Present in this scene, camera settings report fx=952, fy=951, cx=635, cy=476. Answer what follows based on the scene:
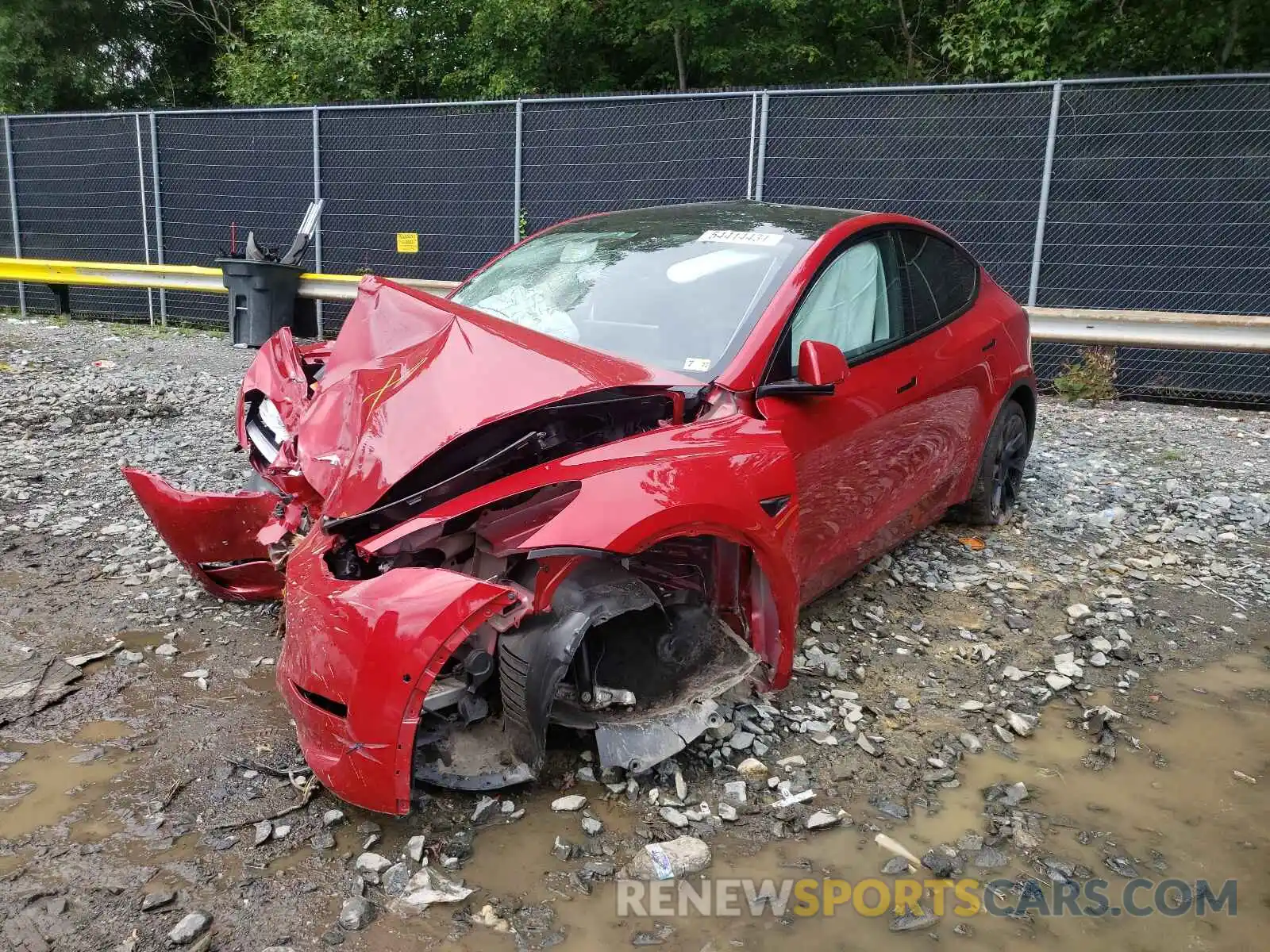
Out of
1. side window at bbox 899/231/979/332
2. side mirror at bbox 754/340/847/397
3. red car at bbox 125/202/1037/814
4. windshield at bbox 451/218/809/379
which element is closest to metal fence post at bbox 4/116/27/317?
red car at bbox 125/202/1037/814

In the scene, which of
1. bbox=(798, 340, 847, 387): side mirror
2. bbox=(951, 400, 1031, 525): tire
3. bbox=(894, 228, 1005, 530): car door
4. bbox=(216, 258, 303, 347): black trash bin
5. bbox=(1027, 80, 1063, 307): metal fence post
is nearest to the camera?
bbox=(798, 340, 847, 387): side mirror

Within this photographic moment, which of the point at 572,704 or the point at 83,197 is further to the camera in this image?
the point at 83,197

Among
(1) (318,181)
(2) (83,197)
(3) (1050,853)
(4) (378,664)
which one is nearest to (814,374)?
(3) (1050,853)

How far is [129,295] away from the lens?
11953 millimetres

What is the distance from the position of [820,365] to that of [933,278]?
1537mm

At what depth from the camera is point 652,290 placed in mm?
3561

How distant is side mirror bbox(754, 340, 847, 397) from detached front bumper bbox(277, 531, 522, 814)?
125 centimetres

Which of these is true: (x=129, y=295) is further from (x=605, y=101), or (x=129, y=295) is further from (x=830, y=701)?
(x=830, y=701)

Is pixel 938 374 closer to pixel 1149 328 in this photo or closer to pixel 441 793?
pixel 441 793

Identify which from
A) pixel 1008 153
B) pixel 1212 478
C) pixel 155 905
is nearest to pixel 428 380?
pixel 155 905

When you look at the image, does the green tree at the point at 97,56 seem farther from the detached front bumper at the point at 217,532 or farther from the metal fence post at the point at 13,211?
the detached front bumper at the point at 217,532

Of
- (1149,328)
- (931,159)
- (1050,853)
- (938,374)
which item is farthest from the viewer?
(931,159)

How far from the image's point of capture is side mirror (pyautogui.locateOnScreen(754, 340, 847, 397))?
3125 millimetres

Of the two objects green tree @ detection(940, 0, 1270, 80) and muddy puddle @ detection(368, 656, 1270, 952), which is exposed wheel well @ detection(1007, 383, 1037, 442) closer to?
muddy puddle @ detection(368, 656, 1270, 952)
